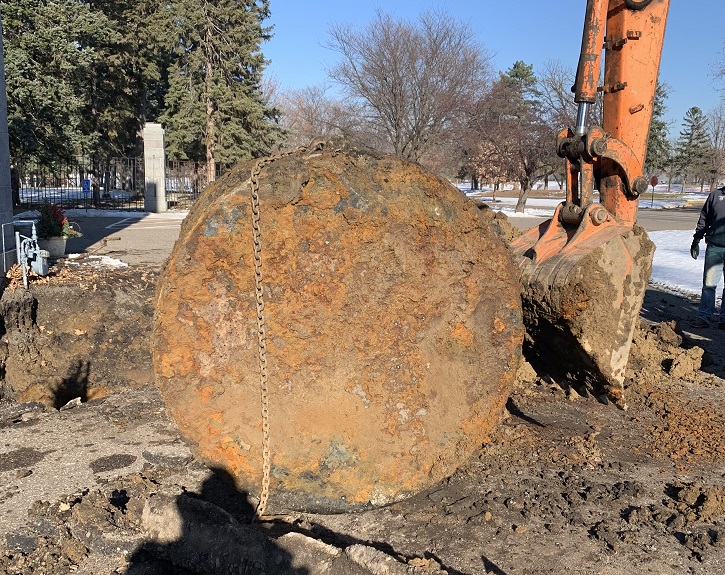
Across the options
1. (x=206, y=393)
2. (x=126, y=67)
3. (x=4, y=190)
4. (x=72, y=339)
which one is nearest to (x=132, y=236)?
(x=4, y=190)

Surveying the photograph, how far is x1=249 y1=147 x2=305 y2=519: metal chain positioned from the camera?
285cm

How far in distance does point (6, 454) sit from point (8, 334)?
10.7ft

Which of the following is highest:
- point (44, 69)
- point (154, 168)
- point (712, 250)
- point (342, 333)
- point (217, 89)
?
point (217, 89)

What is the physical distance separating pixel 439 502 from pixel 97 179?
24539 millimetres

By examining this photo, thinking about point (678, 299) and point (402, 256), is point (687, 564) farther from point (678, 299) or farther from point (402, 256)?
point (678, 299)

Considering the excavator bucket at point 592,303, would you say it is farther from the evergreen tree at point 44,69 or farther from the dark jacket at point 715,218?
the evergreen tree at point 44,69

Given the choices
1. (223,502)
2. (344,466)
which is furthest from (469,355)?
(223,502)

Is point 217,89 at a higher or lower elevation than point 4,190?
higher

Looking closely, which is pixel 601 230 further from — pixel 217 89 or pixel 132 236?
pixel 217 89

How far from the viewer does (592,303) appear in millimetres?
3949

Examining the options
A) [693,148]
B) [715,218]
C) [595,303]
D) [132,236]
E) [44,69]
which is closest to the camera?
[595,303]

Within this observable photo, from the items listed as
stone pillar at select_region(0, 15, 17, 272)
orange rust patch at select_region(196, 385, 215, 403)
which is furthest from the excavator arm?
stone pillar at select_region(0, 15, 17, 272)

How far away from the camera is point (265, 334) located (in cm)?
304

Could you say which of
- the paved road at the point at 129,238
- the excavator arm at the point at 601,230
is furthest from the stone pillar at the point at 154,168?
the excavator arm at the point at 601,230
